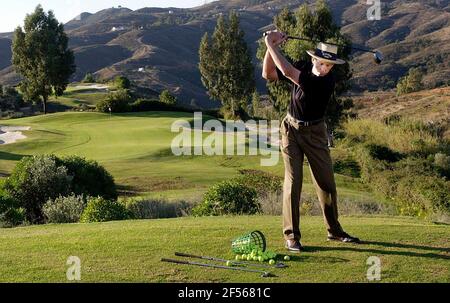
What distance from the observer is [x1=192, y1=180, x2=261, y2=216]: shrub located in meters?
12.6

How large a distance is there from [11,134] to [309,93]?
3543 cm

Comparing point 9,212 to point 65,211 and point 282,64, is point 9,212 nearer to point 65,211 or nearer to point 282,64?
point 65,211

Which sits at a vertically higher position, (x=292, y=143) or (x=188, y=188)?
(x=292, y=143)

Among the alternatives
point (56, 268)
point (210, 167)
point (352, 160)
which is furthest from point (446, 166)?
point (56, 268)

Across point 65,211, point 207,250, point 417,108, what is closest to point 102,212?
point 65,211

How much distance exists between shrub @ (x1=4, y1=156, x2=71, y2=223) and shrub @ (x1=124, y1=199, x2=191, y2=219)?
9.19ft

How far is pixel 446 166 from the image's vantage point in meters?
29.6

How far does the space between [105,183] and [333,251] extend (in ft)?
42.5

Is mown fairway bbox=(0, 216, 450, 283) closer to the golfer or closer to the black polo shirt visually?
the golfer

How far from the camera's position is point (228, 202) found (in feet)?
42.0

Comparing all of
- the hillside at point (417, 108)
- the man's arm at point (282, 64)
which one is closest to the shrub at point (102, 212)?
the man's arm at point (282, 64)

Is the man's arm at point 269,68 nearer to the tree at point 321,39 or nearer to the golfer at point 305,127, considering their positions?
the golfer at point 305,127

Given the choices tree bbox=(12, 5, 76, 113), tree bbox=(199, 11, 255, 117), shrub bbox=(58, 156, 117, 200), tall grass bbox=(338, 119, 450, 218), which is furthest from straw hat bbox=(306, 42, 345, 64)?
tree bbox=(12, 5, 76, 113)
